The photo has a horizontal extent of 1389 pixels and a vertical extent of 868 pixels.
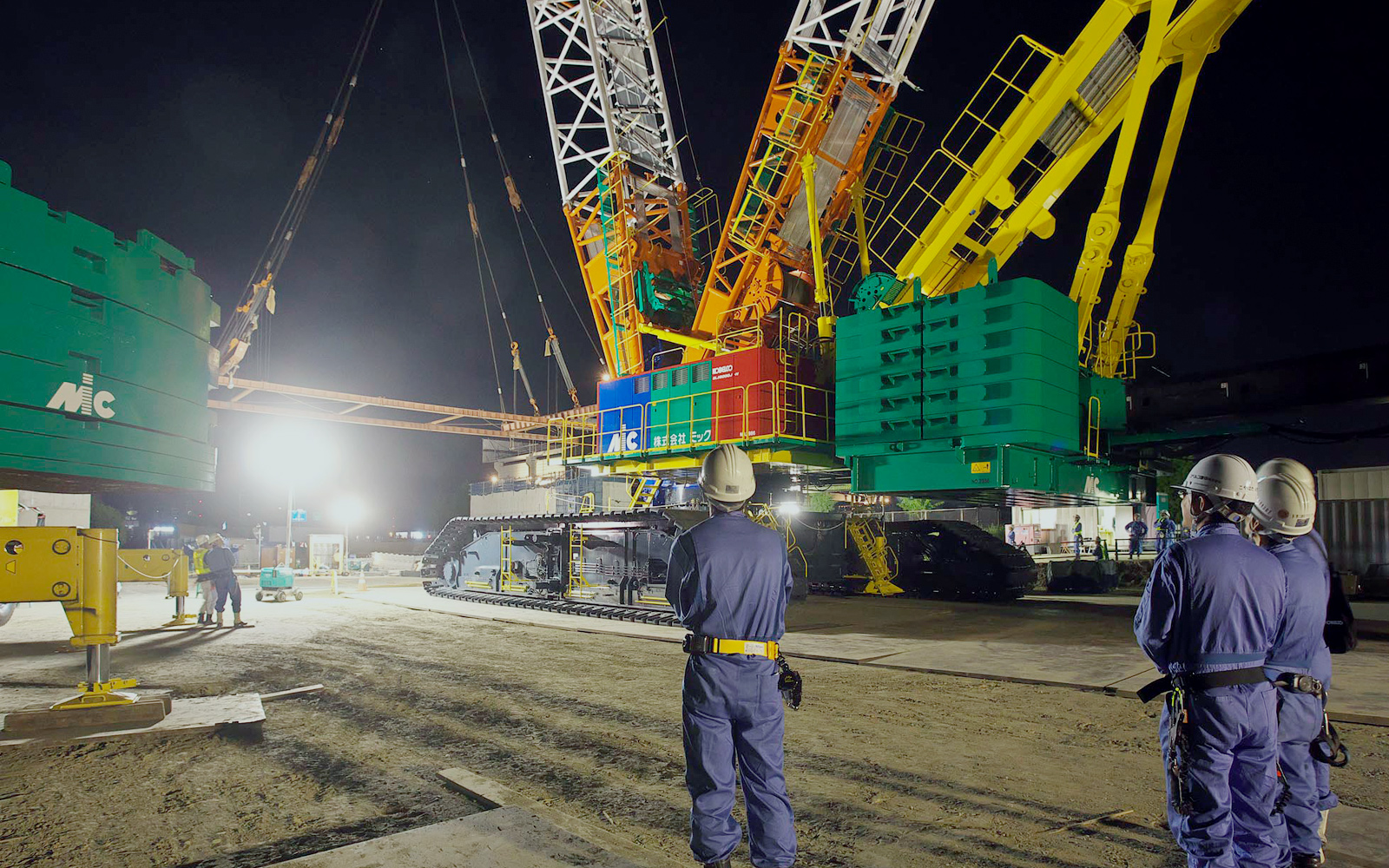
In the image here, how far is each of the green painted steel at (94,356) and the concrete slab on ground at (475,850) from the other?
9.21 ft

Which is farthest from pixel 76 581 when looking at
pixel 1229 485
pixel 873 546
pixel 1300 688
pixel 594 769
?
pixel 873 546

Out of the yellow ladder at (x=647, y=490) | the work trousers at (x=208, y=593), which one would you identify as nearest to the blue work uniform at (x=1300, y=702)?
the yellow ladder at (x=647, y=490)

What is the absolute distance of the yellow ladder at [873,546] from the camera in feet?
59.5

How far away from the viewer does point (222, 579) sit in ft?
44.6

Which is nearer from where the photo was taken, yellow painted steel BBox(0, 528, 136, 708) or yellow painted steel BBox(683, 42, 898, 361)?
yellow painted steel BBox(0, 528, 136, 708)

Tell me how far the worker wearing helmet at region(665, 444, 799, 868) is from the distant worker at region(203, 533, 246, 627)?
496 inches

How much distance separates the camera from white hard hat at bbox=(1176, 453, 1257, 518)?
354cm

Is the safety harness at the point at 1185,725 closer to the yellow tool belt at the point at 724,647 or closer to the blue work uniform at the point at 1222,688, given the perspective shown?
the blue work uniform at the point at 1222,688

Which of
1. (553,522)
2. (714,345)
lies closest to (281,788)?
(553,522)

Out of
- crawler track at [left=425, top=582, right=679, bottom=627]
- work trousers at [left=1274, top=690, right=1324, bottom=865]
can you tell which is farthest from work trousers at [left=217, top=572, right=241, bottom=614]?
work trousers at [left=1274, top=690, right=1324, bottom=865]

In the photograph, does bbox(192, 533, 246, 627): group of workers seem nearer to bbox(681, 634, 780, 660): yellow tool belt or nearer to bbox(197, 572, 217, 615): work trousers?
bbox(197, 572, 217, 615): work trousers

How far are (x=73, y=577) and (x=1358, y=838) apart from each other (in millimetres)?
8260

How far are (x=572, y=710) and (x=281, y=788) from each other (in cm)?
253

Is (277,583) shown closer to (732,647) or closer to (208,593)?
(208,593)
